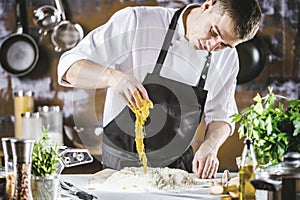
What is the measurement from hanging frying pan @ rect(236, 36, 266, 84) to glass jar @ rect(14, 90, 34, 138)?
50.2 inches

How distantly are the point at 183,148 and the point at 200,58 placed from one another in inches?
19.4

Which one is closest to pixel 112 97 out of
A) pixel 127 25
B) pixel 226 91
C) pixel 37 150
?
pixel 127 25

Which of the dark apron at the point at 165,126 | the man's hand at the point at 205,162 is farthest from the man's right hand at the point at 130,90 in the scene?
the man's hand at the point at 205,162

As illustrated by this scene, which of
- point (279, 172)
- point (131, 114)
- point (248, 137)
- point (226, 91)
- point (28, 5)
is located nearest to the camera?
point (279, 172)

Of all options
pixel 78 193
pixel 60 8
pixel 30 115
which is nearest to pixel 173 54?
pixel 60 8

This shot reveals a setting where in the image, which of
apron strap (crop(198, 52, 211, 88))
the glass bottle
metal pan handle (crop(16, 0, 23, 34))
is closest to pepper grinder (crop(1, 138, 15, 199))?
the glass bottle

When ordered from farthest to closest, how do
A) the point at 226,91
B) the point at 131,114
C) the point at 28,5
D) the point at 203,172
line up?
the point at 28,5
the point at 226,91
the point at 131,114
the point at 203,172

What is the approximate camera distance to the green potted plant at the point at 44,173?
1615 mm

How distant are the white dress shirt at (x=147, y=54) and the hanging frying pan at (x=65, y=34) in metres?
0.32

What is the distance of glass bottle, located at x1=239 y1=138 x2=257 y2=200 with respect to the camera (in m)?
1.51

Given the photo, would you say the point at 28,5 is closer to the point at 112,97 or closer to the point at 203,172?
the point at 112,97

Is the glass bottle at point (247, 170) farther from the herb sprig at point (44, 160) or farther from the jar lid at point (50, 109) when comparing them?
the jar lid at point (50, 109)

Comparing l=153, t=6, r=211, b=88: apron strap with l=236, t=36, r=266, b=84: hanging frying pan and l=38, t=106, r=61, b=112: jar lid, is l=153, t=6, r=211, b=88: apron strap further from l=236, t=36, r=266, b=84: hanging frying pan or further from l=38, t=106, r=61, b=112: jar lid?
l=38, t=106, r=61, b=112: jar lid

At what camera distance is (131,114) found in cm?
309
